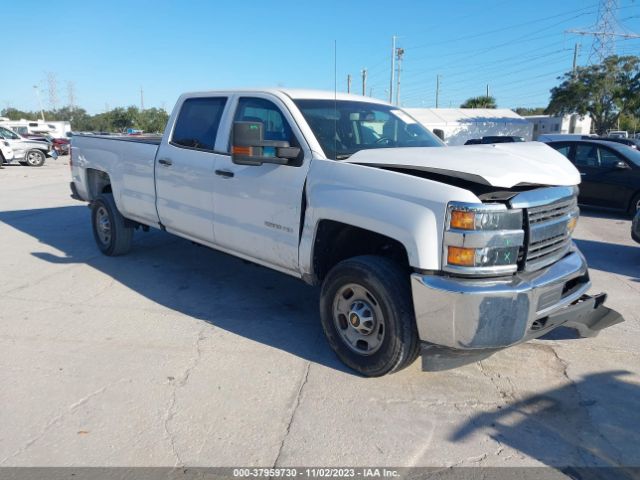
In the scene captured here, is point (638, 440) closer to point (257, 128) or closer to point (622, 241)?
point (257, 128)

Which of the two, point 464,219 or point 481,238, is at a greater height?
point 464,219

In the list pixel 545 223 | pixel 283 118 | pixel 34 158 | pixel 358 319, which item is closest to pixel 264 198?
pixel 283 118

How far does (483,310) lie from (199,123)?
3432mm

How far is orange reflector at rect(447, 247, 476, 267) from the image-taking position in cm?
301

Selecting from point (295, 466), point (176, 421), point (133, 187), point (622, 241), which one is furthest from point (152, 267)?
point (622, 241)

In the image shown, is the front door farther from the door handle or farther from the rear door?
the rear door

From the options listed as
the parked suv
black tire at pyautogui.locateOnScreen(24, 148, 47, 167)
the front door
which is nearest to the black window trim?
the front door

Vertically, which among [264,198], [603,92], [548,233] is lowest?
[548,233]

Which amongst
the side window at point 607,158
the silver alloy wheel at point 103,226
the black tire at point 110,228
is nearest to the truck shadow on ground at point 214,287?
the black tire at point 110,228

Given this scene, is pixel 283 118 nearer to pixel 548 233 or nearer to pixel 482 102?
pixel 548 233

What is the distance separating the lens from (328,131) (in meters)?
4.13

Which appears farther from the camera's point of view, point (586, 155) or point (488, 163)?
point (586, 155)

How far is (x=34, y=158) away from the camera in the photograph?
23031 mm

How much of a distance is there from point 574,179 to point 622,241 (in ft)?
18.3
